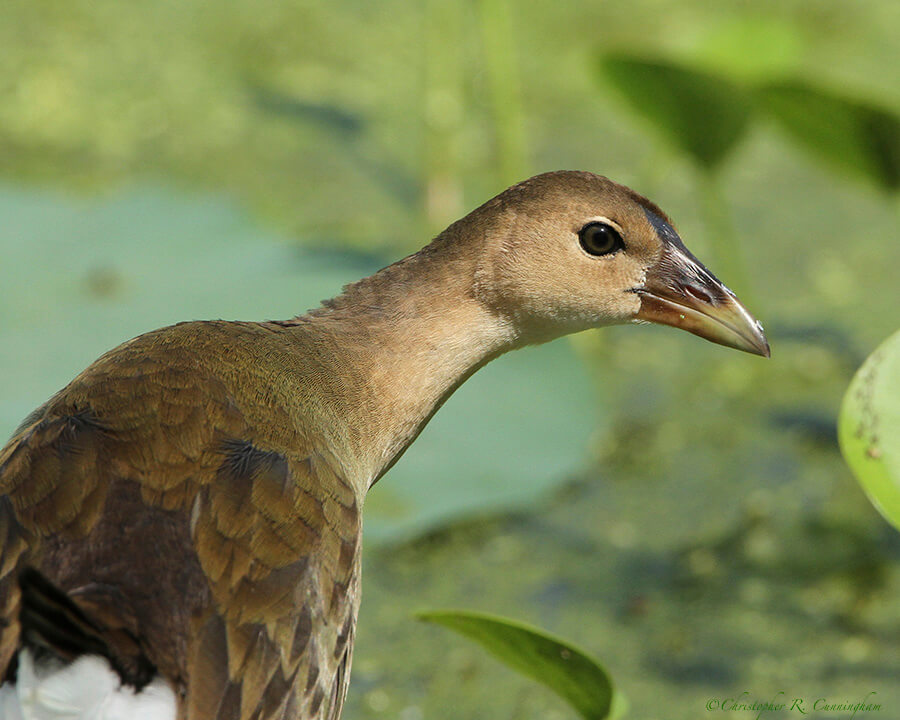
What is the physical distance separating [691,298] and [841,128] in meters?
0.82

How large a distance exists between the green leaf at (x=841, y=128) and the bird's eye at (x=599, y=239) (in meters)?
0.75

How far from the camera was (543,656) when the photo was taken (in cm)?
147

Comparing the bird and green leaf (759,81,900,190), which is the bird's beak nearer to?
the bird

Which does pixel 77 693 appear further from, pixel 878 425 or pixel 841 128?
pixel 841 128

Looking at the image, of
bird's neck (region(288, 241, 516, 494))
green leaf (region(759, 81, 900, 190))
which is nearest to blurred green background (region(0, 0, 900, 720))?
green leaf (region(759, 81, 900, 190))

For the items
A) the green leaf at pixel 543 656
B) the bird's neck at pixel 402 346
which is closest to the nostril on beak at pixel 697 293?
the bird's neck at pixel 402 346

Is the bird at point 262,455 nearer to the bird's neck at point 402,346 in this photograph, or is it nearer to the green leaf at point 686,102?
the bird's neck at point 402,346

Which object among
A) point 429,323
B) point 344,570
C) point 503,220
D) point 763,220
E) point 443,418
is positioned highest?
point 763,220

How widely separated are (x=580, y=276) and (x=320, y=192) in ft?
6.08

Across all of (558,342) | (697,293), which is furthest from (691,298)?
(558,342)

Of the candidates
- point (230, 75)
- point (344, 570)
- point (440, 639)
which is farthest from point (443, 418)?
point (230, 75)

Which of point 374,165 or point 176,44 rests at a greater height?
point 176,44

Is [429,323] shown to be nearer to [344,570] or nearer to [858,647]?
[344,570]

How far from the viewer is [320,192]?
3.43 m
